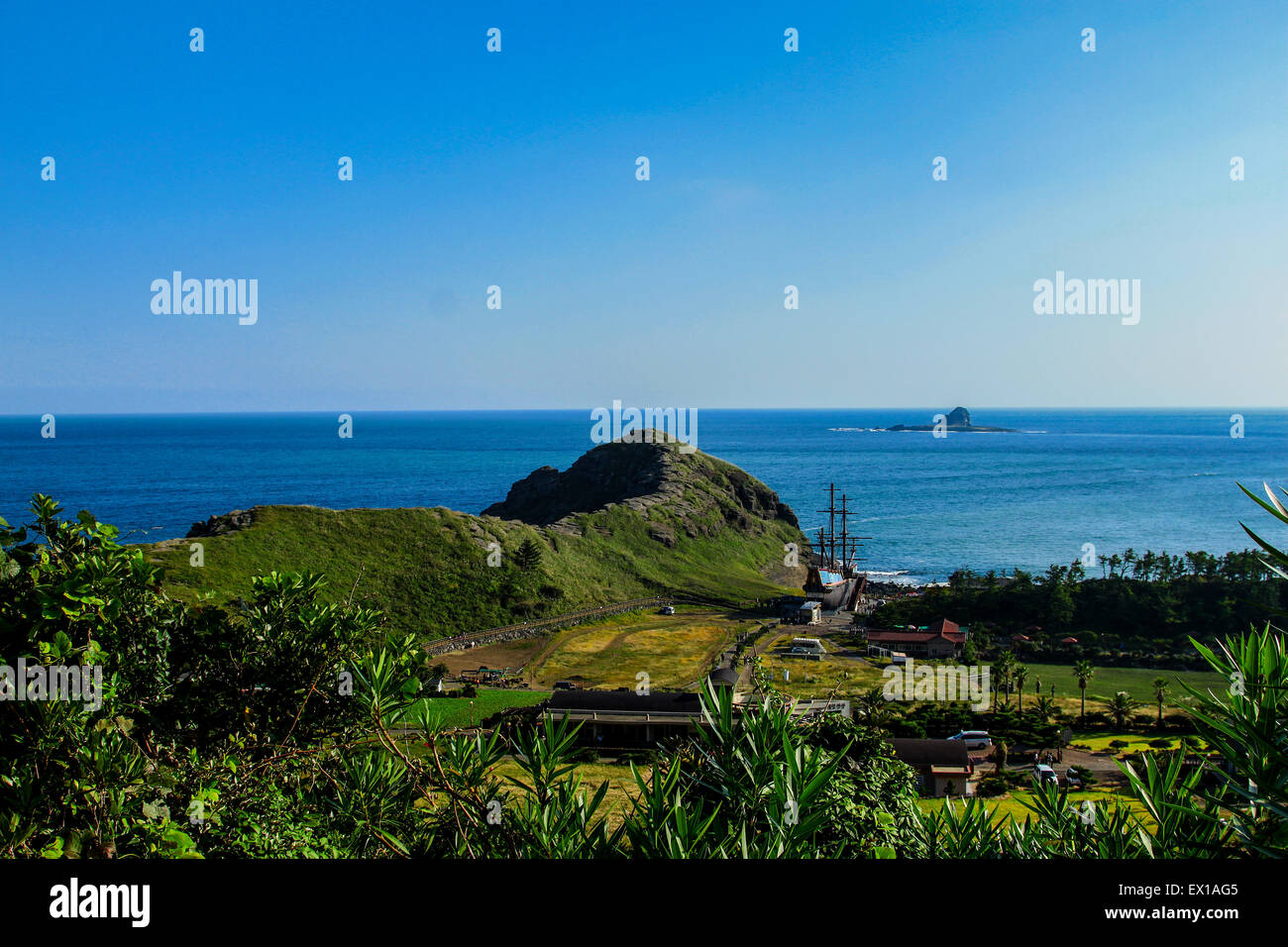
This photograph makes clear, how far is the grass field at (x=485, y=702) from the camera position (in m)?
33.0

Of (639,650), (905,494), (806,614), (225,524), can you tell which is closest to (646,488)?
(806,614)

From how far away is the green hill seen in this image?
5044 cm

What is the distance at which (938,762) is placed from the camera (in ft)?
89.4

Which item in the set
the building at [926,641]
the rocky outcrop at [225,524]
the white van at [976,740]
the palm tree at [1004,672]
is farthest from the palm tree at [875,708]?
the rocky outcrop at [225,524]

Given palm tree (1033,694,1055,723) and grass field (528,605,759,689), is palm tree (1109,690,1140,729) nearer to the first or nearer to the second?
palm tree (1033,694,1055,723)

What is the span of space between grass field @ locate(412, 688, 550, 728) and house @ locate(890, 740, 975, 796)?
16.3 meters

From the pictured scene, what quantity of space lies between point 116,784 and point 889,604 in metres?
63.8

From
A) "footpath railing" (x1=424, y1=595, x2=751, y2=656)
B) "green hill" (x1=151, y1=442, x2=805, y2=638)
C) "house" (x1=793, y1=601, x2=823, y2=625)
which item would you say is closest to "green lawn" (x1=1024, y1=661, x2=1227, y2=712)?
"house" (x1=793, y1=601, x2=823, y2=625)

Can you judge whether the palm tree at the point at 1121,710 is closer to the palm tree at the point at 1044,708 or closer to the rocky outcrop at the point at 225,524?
the palm tree at the point at 1044,708

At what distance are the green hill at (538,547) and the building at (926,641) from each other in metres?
15.8

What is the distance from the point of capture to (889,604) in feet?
209

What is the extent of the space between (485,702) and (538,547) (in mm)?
26374

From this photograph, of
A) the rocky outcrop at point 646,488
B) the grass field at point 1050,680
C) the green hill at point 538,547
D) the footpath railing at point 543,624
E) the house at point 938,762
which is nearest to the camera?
the house at point 938,762
